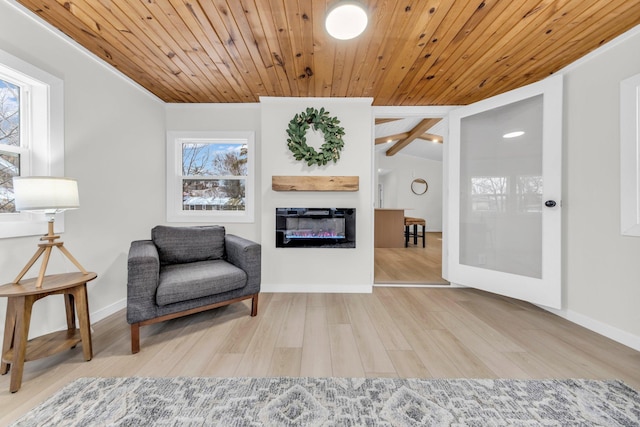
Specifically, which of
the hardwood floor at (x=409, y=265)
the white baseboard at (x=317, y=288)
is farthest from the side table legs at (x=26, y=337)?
the hardwood floor at (x=409, y=265)

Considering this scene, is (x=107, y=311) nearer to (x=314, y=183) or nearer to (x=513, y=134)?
(x=314, y=183)

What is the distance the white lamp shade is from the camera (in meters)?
1.35

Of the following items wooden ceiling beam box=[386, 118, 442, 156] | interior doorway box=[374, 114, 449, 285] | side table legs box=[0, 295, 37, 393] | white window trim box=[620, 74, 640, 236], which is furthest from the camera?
wooden ceiling beam box=[386, 118, 442, 156]

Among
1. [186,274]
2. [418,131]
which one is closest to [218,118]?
[186,274]

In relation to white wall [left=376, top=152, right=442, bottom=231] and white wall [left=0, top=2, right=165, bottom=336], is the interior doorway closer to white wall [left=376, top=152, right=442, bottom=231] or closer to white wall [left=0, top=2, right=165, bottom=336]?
white wall [left=376, top=152, right=442, bottom=231]

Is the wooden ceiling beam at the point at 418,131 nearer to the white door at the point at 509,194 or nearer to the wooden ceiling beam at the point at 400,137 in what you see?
the wooden ceiling beam at the point at 400,137

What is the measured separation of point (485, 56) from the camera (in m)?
1.99

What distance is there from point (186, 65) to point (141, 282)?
1.80 metres

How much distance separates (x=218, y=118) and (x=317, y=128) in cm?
125

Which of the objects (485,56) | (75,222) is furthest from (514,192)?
(75,222)

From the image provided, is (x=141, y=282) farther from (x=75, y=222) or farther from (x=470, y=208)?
(x=470, y=208)

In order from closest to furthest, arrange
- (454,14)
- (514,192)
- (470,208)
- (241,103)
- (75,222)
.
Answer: (454,14), (75,222), (514,192), (470,208), (241,103)

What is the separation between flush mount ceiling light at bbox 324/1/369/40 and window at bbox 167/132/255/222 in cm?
176

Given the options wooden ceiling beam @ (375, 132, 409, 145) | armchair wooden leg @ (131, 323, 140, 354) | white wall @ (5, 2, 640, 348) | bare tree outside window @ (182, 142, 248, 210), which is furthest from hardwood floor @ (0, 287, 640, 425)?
wooden ceiling beam @ (375, 132, 409, 145)
